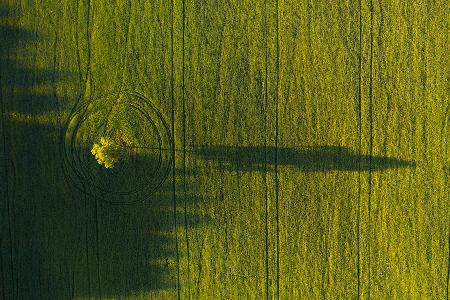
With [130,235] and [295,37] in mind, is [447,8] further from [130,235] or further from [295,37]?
[130,235]

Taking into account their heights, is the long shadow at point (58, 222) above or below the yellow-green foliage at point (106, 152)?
below

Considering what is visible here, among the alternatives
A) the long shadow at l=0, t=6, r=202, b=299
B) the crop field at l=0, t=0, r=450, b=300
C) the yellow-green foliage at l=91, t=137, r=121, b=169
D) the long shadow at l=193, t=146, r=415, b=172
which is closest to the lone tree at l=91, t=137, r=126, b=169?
the yellow-green foliage at l=91, t=137, r=121, b=169

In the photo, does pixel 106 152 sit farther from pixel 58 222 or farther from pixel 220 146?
pixel 220 146

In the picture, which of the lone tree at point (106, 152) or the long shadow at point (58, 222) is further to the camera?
the long shadow at point (58, 222)

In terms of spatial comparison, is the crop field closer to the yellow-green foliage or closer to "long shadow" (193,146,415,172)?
"long shadow" (193,146,415,172)

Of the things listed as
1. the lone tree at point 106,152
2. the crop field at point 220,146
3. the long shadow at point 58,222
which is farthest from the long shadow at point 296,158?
the lone tree at point 106,152

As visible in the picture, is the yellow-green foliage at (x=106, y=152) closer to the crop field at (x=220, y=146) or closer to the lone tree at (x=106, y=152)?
the lone tree at (x=106, y=152)

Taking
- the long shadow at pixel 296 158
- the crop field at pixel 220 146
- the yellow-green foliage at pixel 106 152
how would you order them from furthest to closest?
the long shadow at pixel 296 158, the crop field at pixel 220 146, the yellow-green foliage at pixel 106 152
